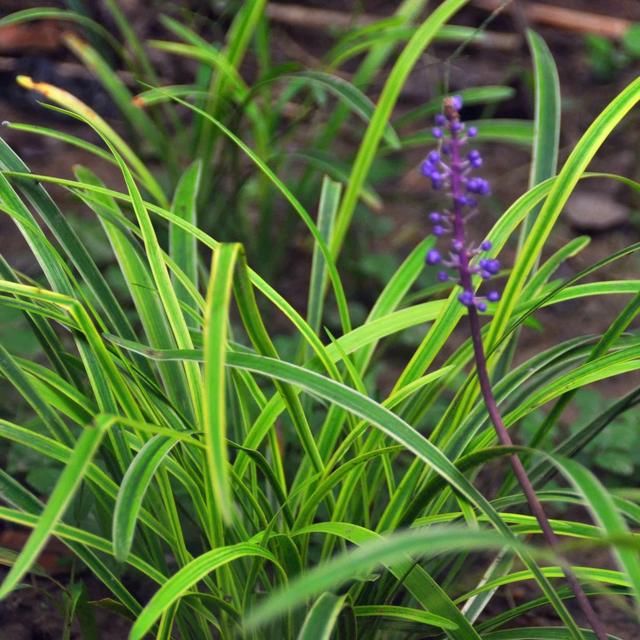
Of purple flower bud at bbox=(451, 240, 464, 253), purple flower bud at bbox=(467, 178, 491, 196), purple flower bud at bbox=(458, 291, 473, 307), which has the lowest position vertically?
purple flower bud at bbox=(458, 291, 473, 307)

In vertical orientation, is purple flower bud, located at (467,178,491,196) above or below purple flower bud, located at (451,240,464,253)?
above

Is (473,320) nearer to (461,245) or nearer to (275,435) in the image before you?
(461,245)

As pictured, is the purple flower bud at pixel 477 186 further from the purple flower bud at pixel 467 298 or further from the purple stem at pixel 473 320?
the purple flower bud at pixel 467 298

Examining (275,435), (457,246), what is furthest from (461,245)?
(275,435)

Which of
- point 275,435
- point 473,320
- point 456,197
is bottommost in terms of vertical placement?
point 275,435

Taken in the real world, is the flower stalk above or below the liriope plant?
above

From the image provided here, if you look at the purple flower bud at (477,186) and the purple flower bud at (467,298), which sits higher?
the purple flower bud at (477,186)

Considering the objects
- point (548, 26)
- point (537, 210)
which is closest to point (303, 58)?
point (548, 26)

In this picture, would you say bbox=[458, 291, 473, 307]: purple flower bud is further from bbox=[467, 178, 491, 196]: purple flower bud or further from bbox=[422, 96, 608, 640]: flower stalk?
bbox=[467, 178, 491, 196]: purple flower bud

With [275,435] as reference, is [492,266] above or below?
above

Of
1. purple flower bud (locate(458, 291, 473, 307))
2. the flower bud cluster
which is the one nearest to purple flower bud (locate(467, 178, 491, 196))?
the flower bud cluster

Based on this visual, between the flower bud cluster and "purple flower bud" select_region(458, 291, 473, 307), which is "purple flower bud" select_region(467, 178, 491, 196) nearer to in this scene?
the flower bud cluster

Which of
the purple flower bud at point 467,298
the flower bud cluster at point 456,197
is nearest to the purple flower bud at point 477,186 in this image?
the flower bud cluster at point 456,197

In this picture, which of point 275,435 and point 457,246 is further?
point 275,435
